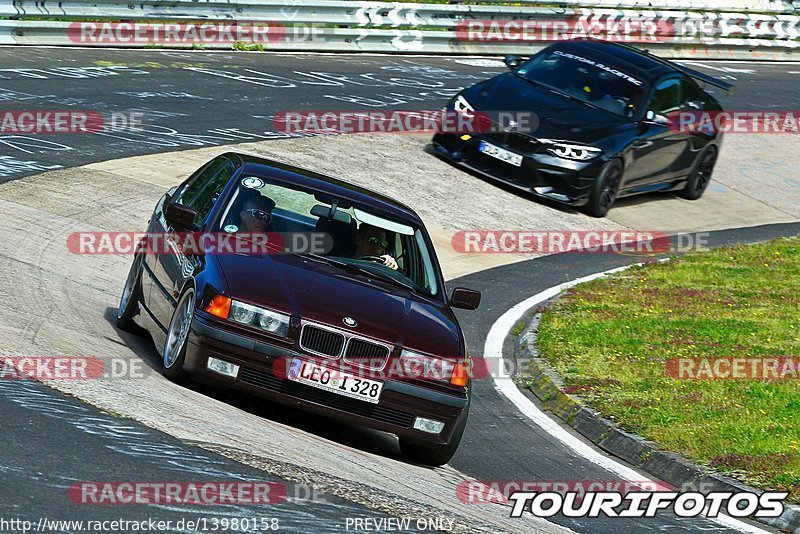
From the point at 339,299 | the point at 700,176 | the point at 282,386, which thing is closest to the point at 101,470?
the point at 282,386

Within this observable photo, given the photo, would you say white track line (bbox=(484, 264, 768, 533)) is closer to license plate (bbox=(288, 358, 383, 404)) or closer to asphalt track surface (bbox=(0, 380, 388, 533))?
license plate (bbox=(288, 358, 383, 404))

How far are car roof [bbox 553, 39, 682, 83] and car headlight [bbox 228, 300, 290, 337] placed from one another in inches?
444

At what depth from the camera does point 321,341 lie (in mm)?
7637

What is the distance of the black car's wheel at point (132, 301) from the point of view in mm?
9320

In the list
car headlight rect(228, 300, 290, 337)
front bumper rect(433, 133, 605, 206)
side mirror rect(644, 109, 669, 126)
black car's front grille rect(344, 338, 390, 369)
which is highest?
car headlight rect(228, 300, 290, 337)

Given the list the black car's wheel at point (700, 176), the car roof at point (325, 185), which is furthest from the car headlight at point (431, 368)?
the black car's wheel at point (700, 176)

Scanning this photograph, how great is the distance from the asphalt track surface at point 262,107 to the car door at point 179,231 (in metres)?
1.68

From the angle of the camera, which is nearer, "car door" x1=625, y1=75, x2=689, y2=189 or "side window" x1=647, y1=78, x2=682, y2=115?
"car door" x1=625, y1=75, x2=689, y2=189

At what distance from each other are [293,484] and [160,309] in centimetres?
281

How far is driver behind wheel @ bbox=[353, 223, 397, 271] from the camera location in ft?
29.0

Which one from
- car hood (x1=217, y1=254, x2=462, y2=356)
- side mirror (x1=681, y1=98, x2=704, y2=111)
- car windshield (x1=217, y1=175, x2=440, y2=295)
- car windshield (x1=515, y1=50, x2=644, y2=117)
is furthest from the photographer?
side mirror (x1=681, y1=98, x2=704, y2=111)

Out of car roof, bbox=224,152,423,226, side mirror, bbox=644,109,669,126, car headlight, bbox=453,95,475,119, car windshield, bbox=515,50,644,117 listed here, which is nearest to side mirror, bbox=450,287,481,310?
car roof, bbox=224,152,423,226

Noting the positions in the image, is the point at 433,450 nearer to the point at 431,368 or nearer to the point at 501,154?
the point at 431,368

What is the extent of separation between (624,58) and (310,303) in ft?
37.5
